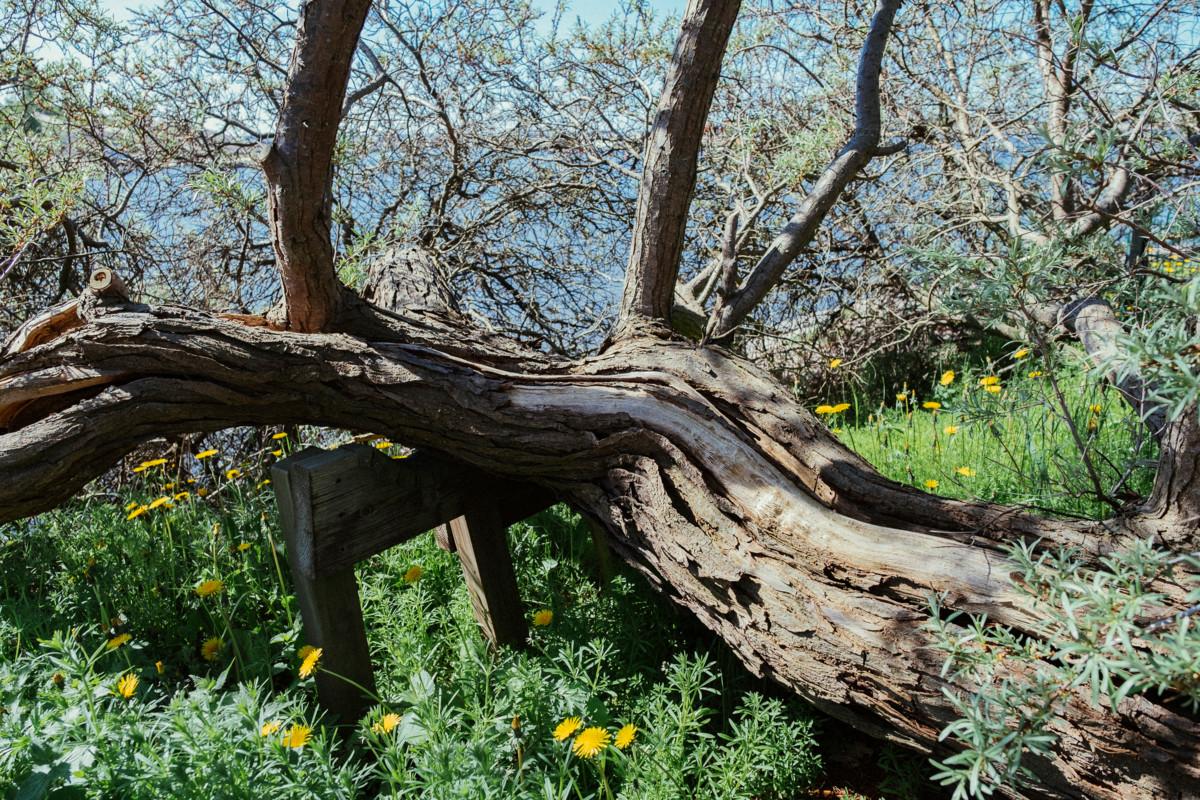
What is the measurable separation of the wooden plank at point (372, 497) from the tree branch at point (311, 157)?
0.58 metres

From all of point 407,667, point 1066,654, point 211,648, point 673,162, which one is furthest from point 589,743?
point 673,162

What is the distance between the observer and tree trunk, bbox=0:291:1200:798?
2.06 meters

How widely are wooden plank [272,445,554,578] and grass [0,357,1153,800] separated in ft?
0.79

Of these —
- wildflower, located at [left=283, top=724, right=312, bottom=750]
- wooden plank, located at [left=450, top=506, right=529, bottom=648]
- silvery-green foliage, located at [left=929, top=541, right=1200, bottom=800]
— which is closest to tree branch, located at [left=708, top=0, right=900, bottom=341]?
wooden plank, located at [left=450, top=506, right=529, bottom=648]

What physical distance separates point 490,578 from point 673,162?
1712 mm

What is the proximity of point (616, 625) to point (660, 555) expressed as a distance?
1.85 feet

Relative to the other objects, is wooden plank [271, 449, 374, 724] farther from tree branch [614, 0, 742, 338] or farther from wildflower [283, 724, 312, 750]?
tree branch [614, 0, 742, 338]

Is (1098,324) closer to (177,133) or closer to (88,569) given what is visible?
(88,569)

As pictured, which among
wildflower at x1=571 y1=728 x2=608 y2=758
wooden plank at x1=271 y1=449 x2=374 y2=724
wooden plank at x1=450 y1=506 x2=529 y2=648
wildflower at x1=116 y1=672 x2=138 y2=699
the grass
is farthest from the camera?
wooden plank at x1=450 y1=506 x2=529 y2=648

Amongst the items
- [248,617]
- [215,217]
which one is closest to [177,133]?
[215,217]

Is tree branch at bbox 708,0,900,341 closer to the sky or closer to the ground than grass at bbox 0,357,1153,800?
closer to the sky

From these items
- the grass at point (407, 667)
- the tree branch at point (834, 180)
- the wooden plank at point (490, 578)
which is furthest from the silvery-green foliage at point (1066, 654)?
the tree branch at point (834, 180)

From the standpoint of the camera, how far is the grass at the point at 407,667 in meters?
2.13

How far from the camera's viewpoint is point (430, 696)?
8.06 feet
